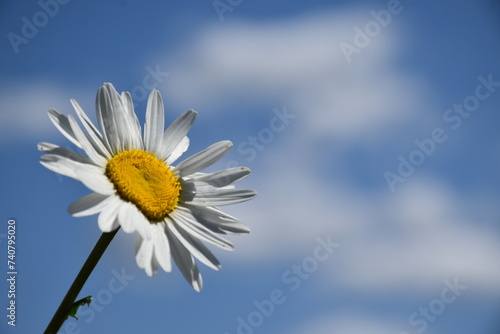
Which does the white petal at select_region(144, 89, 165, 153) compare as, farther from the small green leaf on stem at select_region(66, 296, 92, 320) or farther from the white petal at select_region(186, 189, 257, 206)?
the small green leaf on stem at select_region(66, 296, 92, 320)

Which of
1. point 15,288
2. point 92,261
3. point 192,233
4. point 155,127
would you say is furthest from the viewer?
point 15,288

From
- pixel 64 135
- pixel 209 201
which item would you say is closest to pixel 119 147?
pixel 64 135

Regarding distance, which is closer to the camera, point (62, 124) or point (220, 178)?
point (62, 124)

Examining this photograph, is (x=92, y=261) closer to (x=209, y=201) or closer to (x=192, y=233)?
(x=192, y=233)

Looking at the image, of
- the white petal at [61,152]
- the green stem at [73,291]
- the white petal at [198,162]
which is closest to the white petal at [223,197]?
the white petal at [198,162]

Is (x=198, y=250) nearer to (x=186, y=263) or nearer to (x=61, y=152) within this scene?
(x=186, y=263)

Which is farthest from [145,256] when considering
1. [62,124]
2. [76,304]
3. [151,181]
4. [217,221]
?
[62,124]
